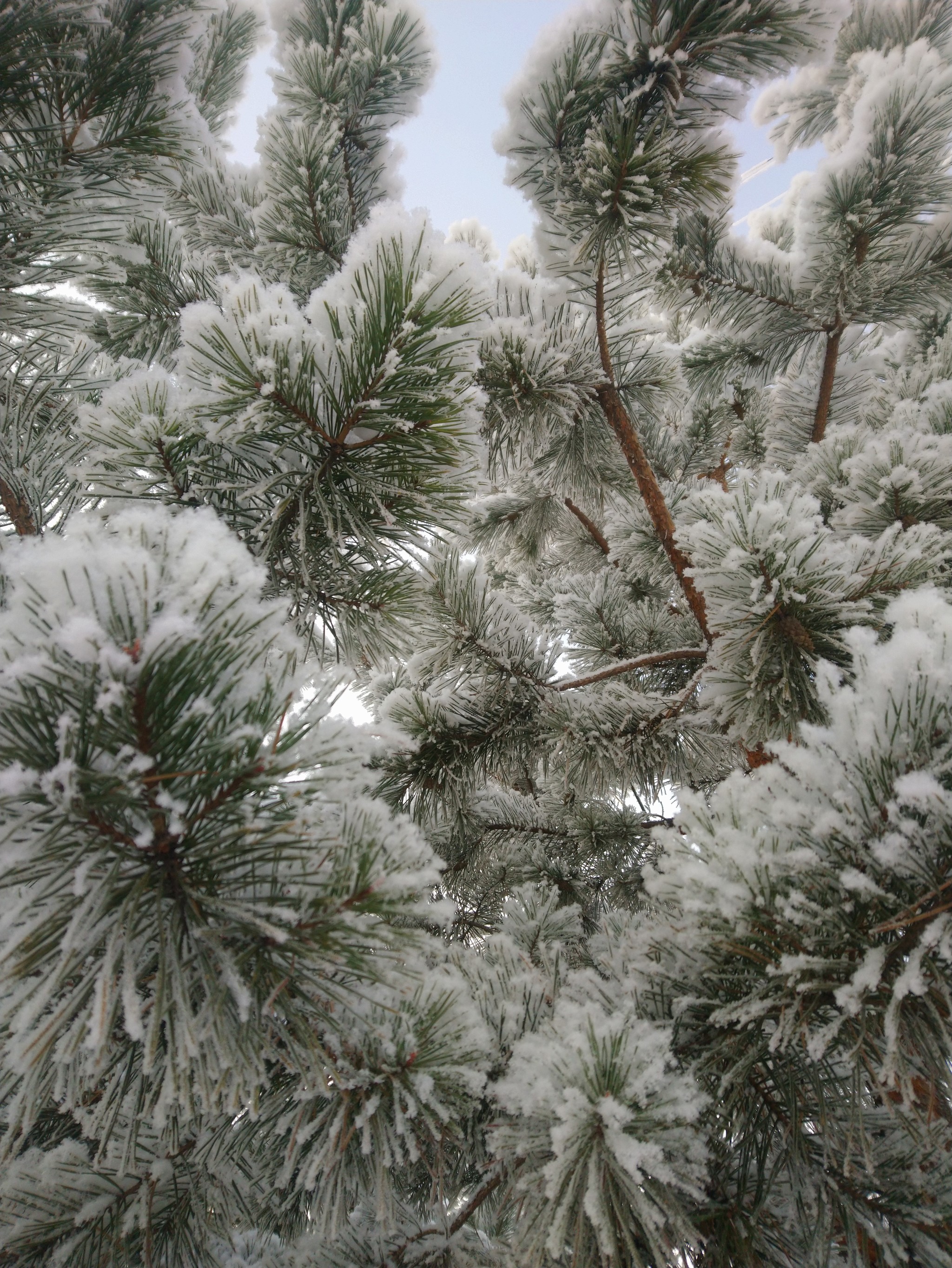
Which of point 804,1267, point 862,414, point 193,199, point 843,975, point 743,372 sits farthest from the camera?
point 743,372

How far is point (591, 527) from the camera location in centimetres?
306

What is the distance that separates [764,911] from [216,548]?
67 cm

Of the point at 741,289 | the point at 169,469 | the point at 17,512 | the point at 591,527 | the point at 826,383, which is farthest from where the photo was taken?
the point at 591,527

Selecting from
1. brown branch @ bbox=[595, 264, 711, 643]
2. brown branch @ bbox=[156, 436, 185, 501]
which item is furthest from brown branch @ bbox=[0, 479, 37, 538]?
brown branch @ bbox=[595, 264, 711, 643]

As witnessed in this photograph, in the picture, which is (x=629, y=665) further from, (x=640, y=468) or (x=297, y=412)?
(x=297, y=412)

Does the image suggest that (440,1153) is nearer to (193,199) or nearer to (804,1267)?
(804,1267)

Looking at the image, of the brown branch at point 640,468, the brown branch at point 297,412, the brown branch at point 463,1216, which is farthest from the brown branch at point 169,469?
the brown branch at point 640,468

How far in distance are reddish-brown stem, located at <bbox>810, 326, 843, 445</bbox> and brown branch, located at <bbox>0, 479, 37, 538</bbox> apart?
2.24m

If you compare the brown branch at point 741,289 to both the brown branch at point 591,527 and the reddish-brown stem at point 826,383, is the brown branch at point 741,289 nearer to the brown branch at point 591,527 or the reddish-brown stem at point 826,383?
the reddish-brown stem at point 826,383

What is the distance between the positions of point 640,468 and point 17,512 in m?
1.47

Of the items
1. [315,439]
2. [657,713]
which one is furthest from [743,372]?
[315,439]

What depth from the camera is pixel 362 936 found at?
611mm

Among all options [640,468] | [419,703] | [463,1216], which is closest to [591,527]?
[640,468]

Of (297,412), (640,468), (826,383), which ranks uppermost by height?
(826,383)
